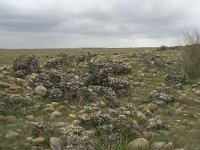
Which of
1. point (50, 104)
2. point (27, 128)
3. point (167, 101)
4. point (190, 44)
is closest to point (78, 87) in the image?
point (50, 104)

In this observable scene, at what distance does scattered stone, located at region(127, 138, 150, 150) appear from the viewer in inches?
285

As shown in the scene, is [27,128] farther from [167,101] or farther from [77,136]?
[167,101]

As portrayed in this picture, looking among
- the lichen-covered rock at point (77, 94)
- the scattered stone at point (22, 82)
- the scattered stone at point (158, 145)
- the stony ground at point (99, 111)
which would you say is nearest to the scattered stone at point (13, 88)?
the stony ground at point (99, 111)

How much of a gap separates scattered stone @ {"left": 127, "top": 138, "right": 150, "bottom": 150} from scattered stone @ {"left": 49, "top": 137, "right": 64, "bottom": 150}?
3.68 ft

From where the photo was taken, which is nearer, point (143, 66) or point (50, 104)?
point (50, 104)

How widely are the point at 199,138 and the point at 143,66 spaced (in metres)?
9.02

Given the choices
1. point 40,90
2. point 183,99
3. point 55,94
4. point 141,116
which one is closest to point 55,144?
point 141,116

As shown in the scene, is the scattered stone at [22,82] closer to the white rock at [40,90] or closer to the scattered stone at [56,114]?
the white rock at [40,90]

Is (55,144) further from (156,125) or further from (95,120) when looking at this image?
(156,125)

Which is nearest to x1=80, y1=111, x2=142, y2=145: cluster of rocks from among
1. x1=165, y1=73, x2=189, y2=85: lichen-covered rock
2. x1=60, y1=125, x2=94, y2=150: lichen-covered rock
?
x1=60, y1=125, x2=94, y2=150: lichen-covered rock

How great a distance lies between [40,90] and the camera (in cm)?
1092

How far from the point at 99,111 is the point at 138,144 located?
2179mm

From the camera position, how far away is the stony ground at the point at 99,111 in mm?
7586

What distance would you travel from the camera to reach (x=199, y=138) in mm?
8172
